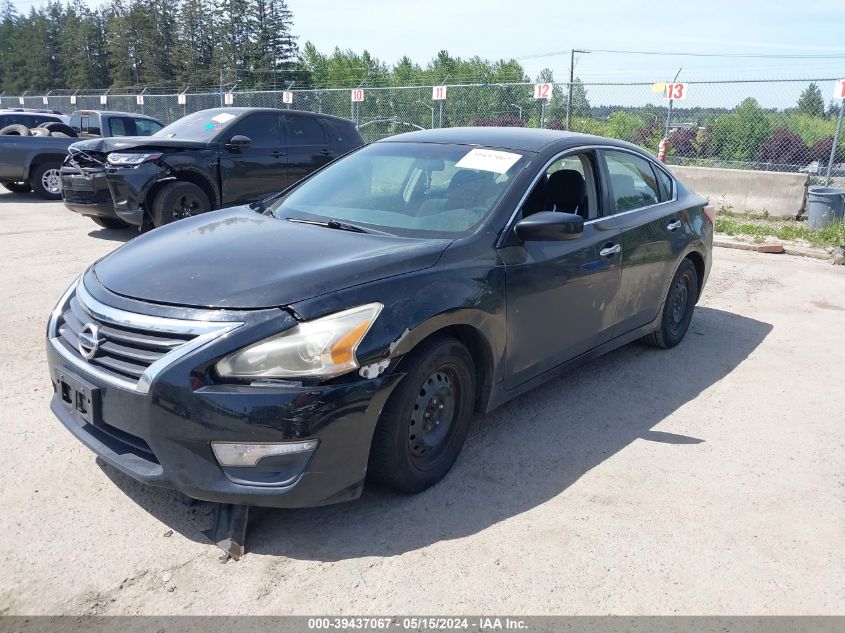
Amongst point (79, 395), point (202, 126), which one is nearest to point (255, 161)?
point (202, 126)

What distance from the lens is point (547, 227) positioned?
350 centimetres

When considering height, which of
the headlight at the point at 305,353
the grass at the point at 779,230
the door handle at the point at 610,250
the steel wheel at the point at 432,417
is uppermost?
the door handle at the point at 610,250

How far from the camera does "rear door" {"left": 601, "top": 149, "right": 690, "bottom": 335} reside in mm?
4551

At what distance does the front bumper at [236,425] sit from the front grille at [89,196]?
6581 millimetres

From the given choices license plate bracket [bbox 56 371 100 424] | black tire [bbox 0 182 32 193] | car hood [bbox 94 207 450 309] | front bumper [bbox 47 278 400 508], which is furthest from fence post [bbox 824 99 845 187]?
black tire [bbox 0 182 32 193]

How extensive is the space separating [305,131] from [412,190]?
6.53 m

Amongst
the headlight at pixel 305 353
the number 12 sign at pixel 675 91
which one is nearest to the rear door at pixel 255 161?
the headlight at pixel 305 353

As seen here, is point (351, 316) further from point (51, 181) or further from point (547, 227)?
point (51, 181)

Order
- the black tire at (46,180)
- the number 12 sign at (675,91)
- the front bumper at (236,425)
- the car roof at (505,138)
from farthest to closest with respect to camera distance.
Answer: the number 12 sign at (675,91) → the black tire at (46,180) → the car roof at (505,138) → the front bumper at (236,425)

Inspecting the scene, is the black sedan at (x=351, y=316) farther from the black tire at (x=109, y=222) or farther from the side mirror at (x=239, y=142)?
the black tire at (x=109, y=222)

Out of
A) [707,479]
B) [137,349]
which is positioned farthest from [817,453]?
[137,349]

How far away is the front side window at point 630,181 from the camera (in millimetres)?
4582

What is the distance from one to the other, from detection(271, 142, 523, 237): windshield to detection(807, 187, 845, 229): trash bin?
878 centimetres

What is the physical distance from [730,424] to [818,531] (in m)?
1.15
